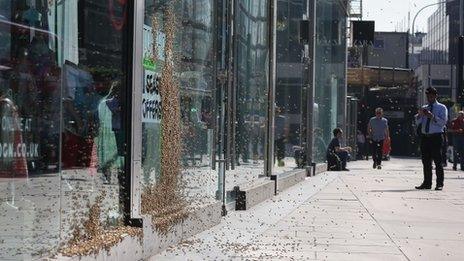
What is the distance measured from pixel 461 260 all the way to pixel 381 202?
4794mm

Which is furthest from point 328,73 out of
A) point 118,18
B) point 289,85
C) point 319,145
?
point 118,18

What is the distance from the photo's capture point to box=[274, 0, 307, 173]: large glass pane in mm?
14344

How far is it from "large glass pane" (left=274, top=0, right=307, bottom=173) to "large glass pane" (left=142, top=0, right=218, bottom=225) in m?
5.00

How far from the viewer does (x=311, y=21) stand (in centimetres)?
Answer: 1842

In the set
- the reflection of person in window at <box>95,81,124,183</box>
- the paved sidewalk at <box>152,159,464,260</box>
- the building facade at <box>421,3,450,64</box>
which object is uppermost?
the building facade at <box>421,3,450,64</box>

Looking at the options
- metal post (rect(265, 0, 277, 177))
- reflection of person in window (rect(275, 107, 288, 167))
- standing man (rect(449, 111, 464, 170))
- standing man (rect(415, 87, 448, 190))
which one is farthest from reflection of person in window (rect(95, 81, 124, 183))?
standing man (rect(449, 111, 464, 170))

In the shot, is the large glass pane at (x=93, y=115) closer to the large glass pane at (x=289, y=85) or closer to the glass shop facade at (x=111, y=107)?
the glass shop facade at (x=111, y=107)

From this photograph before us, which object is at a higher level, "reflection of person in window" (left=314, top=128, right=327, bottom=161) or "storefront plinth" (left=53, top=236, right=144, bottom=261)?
"reflection of person in window" (left=314, top=128, right=327, bottom=161)

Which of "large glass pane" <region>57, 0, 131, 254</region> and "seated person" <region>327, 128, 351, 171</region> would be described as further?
"seated person" <region>327, 128, 351, 171</region>

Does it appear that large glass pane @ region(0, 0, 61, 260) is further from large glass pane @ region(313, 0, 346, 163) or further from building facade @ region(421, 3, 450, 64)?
building facade @ region(421, 3, 450, 64)

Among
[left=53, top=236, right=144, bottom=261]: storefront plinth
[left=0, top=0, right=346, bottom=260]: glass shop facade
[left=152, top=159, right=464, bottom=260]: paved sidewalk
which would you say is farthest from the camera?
[left=152, top=159, right=464, bottom=260]: paved sidewalk

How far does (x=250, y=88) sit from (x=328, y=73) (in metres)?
11.2

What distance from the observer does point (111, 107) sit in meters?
5.76

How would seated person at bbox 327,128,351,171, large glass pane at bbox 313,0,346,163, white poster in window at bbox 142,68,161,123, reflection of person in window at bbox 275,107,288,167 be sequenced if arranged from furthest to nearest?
seated person at bbox 327,128,351,171, large glass pane at bbox 313,0,346,163, reflection of person in window at bbox 275,107,288,167, white poster in window at bbox 142,68,161,123
